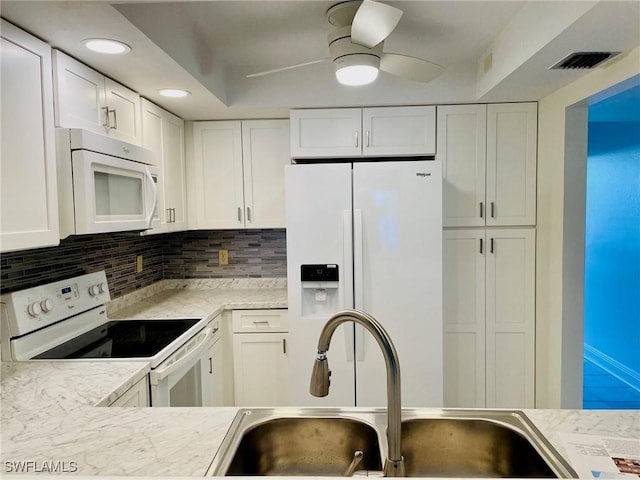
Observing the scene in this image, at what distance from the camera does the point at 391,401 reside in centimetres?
92

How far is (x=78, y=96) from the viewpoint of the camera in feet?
5.75

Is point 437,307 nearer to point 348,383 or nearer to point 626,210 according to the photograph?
point 348,383

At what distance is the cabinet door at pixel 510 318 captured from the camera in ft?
8.68

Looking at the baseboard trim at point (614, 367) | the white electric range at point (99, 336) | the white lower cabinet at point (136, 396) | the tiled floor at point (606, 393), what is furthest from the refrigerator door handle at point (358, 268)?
the baseboard trim at point (614, 367)

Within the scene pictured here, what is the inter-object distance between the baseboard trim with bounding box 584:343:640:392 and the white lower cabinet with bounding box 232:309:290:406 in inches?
127

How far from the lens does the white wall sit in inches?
90.4

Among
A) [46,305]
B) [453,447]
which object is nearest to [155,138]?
[46,305]

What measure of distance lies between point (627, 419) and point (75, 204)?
1951mm

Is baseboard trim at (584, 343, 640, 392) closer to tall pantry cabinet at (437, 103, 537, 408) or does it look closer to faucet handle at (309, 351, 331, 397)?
tall pantry cabinet at (437, 103, 537, 408)

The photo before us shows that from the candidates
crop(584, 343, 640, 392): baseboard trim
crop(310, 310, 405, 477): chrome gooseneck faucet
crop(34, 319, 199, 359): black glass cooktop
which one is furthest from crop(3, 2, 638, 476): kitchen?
crop(584, 343, 640, 392): baseboard trim

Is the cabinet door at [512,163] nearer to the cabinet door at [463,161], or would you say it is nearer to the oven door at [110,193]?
the cabinet door at [463,161]

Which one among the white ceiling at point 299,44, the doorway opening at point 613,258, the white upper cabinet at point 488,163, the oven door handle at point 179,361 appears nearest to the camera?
the white ceiling at point 299,44

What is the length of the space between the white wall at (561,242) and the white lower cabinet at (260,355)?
1.63m

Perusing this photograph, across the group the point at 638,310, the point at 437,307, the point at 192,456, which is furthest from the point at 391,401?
the point at 638,310
